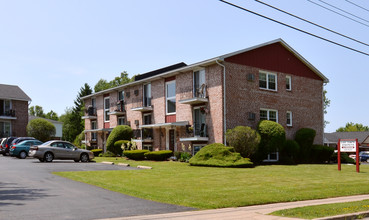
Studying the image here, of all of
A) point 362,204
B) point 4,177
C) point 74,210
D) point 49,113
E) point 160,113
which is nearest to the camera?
point 74,210

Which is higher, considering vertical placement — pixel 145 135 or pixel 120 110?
pixel 120 110

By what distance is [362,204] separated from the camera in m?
10.4

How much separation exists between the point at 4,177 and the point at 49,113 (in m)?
104

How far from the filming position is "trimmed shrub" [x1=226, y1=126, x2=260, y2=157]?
985 inches

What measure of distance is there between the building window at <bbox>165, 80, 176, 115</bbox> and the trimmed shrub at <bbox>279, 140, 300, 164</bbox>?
9.32 m

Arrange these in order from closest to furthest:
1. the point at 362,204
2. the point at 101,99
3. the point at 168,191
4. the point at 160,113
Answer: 1. the point at 362,204
2. the point at 168,191
3. the point at 160,113
4. the point at 101,99

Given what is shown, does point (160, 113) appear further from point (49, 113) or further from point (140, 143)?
point (49, 113)

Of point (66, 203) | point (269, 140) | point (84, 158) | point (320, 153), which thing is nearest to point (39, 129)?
point (84, 158)

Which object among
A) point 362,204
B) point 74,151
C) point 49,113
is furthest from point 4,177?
point 49,113

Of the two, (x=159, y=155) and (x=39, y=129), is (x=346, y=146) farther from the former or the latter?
(x=39, y=129)

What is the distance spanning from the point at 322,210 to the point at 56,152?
21.2 metres

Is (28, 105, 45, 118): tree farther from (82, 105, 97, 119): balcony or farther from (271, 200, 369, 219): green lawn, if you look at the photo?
(271, 200, 369, 219): green lawn

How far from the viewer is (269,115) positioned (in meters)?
30.1

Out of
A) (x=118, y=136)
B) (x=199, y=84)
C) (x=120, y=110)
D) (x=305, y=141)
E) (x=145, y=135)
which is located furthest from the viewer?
(x=120, y=110)
